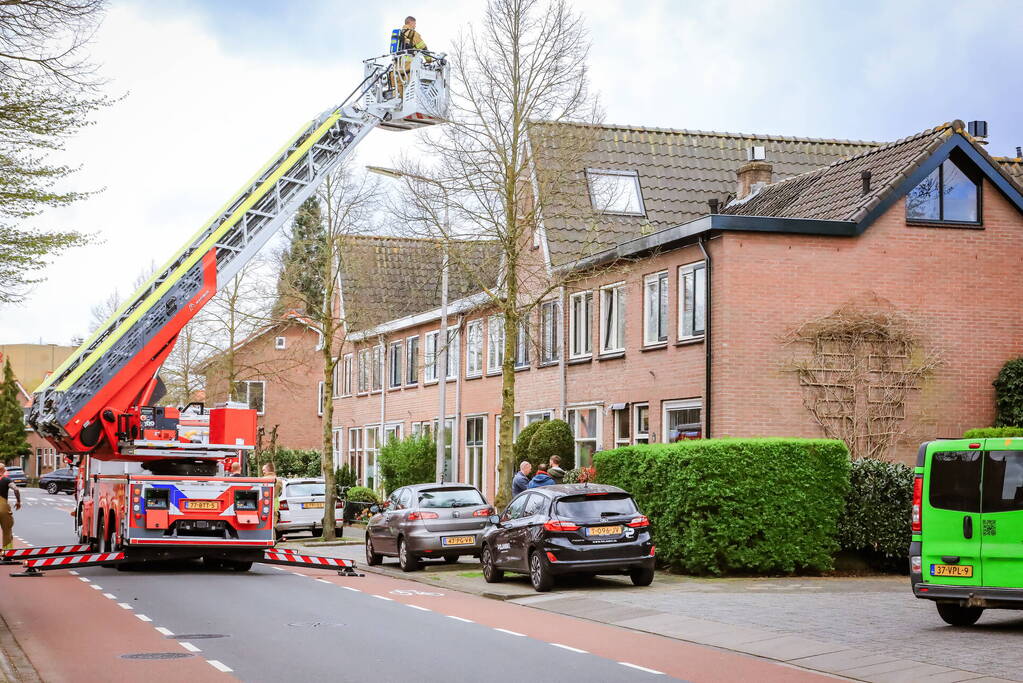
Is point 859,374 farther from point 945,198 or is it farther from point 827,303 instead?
point 945,198

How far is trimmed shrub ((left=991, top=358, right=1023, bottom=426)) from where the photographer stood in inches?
1044

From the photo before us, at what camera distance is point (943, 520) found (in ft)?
48.3

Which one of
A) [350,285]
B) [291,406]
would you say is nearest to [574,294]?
[350,285]

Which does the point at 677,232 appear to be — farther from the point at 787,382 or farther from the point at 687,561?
the point at 687,561

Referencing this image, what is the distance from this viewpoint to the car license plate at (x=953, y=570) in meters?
14.3

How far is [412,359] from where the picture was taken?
158 ft

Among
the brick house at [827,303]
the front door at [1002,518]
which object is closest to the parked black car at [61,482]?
the brick house at [827,303]

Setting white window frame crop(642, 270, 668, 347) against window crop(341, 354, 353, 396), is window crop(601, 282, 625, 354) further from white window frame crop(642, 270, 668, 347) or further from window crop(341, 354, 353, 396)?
window crop(341, 354, 353, 396)

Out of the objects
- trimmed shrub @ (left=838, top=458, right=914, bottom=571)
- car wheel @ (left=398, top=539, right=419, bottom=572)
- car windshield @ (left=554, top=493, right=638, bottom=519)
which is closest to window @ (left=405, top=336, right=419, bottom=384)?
car wheel @ (left=398, top=539, right=419, bottom=572)

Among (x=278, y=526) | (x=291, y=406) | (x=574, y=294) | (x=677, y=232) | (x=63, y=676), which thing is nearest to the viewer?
(x=63, y=676)

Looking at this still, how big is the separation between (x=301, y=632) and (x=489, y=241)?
1238cm

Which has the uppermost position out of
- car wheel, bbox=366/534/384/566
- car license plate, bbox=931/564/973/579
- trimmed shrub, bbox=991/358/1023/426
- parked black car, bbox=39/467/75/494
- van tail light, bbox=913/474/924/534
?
trimmed shrub, bbox=991/358/1023/426

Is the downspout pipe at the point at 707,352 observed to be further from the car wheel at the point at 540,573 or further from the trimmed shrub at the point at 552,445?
the car wheel at the point at 540,573

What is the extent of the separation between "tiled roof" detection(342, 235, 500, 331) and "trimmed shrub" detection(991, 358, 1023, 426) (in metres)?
10.1
